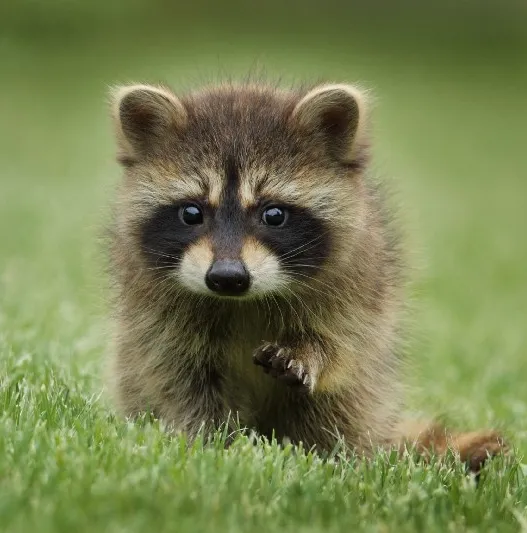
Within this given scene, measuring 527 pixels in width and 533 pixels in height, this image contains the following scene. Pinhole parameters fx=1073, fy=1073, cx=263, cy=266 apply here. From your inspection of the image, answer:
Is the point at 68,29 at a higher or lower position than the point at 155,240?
lower

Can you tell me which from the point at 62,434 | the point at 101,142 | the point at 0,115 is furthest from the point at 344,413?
the point at 0,115

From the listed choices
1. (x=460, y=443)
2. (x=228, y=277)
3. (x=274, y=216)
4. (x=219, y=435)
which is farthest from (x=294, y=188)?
(x=460, y=443)

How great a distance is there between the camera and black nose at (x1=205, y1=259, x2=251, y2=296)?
415cm

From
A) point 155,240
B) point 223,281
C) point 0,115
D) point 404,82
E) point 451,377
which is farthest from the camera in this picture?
point 404,82

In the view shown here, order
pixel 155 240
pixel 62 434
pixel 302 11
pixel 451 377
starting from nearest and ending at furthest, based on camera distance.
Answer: pixel 62 434 < pixel 155 240 < pixel 451 377 < pixel 302 11

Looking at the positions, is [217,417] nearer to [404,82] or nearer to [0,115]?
[0,115]

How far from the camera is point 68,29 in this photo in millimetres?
28734

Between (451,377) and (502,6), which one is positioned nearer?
(451,377)

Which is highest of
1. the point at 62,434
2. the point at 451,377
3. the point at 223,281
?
the point at 223,281

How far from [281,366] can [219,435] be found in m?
0.48

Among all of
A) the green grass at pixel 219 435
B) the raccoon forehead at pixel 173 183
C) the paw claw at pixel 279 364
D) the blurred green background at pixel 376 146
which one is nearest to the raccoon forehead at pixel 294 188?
the raccoon forehead at pixel 173 183

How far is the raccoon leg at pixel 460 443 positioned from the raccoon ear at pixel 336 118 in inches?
52.1

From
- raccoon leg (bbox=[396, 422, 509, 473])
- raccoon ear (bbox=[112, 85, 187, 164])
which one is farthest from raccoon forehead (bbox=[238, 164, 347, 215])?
raccoon leg (bbox=[396, 422, 509, 473])

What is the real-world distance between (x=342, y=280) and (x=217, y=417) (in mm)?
801
